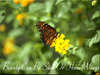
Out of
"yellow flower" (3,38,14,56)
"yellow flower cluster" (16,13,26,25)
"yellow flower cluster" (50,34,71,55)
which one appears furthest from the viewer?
"yellow flower" (3,38,14,56)

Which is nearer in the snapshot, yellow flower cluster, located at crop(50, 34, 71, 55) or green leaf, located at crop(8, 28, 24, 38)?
yellow flower cluster, located at crop(50, 34, 71, 55)

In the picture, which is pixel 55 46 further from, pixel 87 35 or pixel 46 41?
pixel 87 35

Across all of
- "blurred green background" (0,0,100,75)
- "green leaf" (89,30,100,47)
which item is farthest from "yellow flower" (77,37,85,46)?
"green leaf" (89,30,100,47)

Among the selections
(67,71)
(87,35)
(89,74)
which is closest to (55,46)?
(67,71)

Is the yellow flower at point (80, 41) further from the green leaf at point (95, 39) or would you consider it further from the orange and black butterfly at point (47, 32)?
the orange and black butterfly at point (47, 32)

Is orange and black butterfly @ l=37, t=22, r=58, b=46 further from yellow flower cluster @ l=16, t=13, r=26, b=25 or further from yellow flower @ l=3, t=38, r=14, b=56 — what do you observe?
yellow flower @ l=3, t=38, r=14, b=56

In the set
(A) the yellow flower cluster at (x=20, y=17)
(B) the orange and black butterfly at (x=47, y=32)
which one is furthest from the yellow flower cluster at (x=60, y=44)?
(A) the yellow flower cluster at (x=20, y=17)
